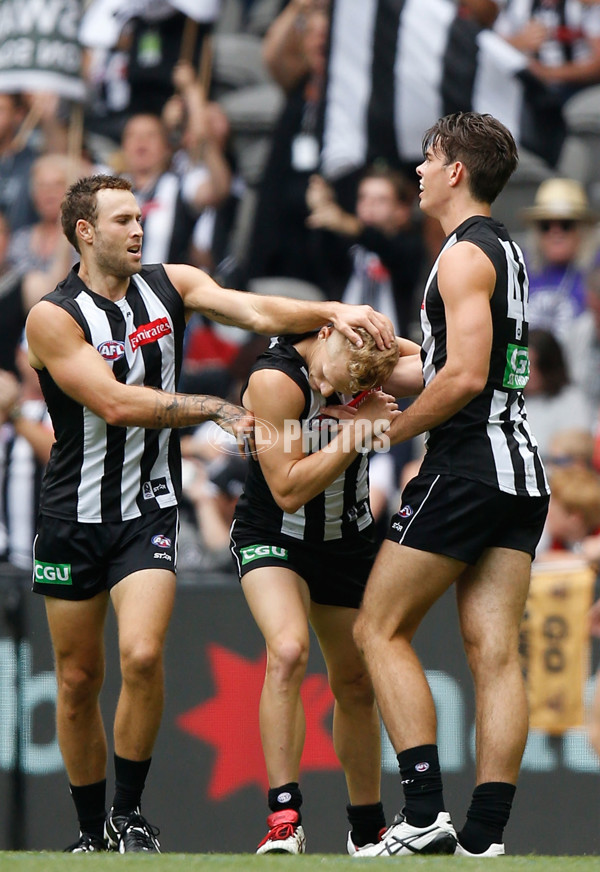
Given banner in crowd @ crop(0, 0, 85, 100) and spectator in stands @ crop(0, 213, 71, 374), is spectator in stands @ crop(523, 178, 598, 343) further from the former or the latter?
banner in crowd @ crop(0, 0, 85, 100)

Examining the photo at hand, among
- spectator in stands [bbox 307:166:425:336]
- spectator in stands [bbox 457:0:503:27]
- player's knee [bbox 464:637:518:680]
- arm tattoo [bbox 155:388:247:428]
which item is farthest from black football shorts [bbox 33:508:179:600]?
spectator in stands [bbox 457:0:503:27]

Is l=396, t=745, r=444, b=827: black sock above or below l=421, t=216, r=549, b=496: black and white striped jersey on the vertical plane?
below

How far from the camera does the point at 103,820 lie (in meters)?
5.03

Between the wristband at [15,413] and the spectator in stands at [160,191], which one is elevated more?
the spectator in stands at [160,191]

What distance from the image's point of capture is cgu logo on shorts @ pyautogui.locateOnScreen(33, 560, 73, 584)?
15.9 feet

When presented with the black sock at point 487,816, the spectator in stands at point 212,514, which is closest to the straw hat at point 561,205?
the spectator in stands at point 212,514

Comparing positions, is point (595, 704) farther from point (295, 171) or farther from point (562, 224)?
point (295, 171)

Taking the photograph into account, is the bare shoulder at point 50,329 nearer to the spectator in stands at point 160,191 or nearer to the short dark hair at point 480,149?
the short dark hair at point 480,149

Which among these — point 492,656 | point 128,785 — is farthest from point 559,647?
point 128,785

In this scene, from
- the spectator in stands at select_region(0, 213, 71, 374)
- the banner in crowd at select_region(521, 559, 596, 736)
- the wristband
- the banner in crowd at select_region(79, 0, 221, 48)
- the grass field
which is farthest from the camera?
the banner in crowd at select_region(79, 0, 221, 48)

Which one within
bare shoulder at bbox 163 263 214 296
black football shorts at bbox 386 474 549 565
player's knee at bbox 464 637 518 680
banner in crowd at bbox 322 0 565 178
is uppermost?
banner in crowd at bbox 322 0 565 178

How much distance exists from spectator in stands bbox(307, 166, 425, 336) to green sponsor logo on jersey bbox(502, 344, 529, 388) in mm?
4032

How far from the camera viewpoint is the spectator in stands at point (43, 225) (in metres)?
9.00

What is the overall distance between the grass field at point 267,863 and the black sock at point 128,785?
61 cm
